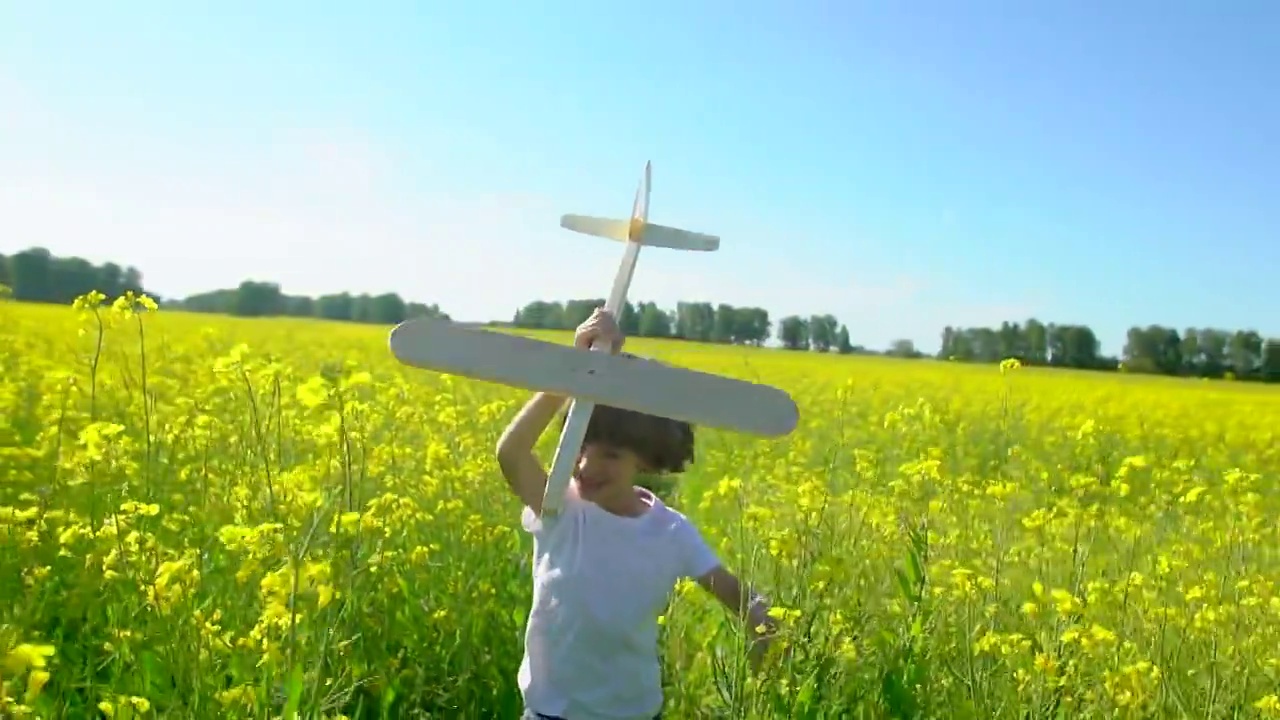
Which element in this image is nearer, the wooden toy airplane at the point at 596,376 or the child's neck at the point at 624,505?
the wooden toy airplane at the point at 596,376

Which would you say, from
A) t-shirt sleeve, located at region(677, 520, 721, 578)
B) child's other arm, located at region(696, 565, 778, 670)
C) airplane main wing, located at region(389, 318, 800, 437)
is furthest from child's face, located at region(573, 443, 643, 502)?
airplane main wing, located at region(389, 318, 800, 437)

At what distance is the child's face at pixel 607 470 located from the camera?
242cm

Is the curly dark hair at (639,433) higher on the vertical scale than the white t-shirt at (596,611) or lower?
higher

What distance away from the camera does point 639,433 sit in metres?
2.39

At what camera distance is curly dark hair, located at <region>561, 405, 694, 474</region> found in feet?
7.86

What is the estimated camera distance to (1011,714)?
285 centimetres

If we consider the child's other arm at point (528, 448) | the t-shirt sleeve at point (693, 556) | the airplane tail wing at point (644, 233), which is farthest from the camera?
the t-shirt sleeve at point (693, 556)


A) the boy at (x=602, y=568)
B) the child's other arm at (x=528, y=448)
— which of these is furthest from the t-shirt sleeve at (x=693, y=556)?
the child's other arm at (x=528, y=448)

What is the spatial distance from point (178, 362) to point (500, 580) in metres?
6.35

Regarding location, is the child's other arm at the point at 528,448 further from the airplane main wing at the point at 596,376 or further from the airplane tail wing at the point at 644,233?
the airplane main wing at the point at 596,376

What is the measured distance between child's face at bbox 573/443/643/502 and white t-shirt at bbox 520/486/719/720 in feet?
0.12

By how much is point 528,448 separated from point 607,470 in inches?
6.5

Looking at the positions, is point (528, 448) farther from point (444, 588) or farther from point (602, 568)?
point (444, 588)

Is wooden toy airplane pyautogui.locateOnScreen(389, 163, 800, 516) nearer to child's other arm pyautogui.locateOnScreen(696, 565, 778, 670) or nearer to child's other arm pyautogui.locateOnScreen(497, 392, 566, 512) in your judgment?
child's other arm pyautogui.locateOnScreen(497, 392, 566, 512)
